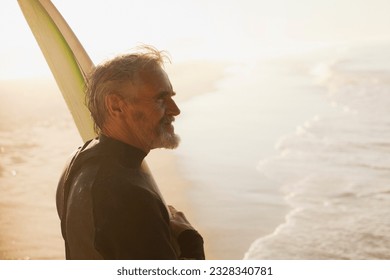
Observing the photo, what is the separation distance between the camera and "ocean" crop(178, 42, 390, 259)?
275 centimetres

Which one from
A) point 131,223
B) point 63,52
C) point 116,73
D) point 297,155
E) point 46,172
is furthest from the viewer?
point 297,155

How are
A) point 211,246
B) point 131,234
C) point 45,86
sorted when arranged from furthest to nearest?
1. point 45,86
2. point 211,246
3. point 131,234

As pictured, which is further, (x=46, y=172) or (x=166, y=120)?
(x=46, y=172)

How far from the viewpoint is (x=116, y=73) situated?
1055 millimetres

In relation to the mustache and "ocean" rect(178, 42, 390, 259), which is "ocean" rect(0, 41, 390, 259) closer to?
"ocean" rect(178, 42, 390, 259)

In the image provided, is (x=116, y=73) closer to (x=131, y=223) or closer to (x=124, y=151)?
(x=124, y=151)

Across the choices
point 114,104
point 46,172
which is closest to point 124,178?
point 114,104

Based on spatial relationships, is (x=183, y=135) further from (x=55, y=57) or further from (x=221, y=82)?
(x=55, y=57)

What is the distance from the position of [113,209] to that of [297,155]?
2864 mm

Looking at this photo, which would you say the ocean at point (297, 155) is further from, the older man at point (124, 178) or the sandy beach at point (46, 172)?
the older man at point (124, 178)

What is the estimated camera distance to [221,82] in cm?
481

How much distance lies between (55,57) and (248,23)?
11.0ft

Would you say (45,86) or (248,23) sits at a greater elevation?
(248,23)

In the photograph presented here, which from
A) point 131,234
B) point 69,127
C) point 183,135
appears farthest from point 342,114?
point 131,234
